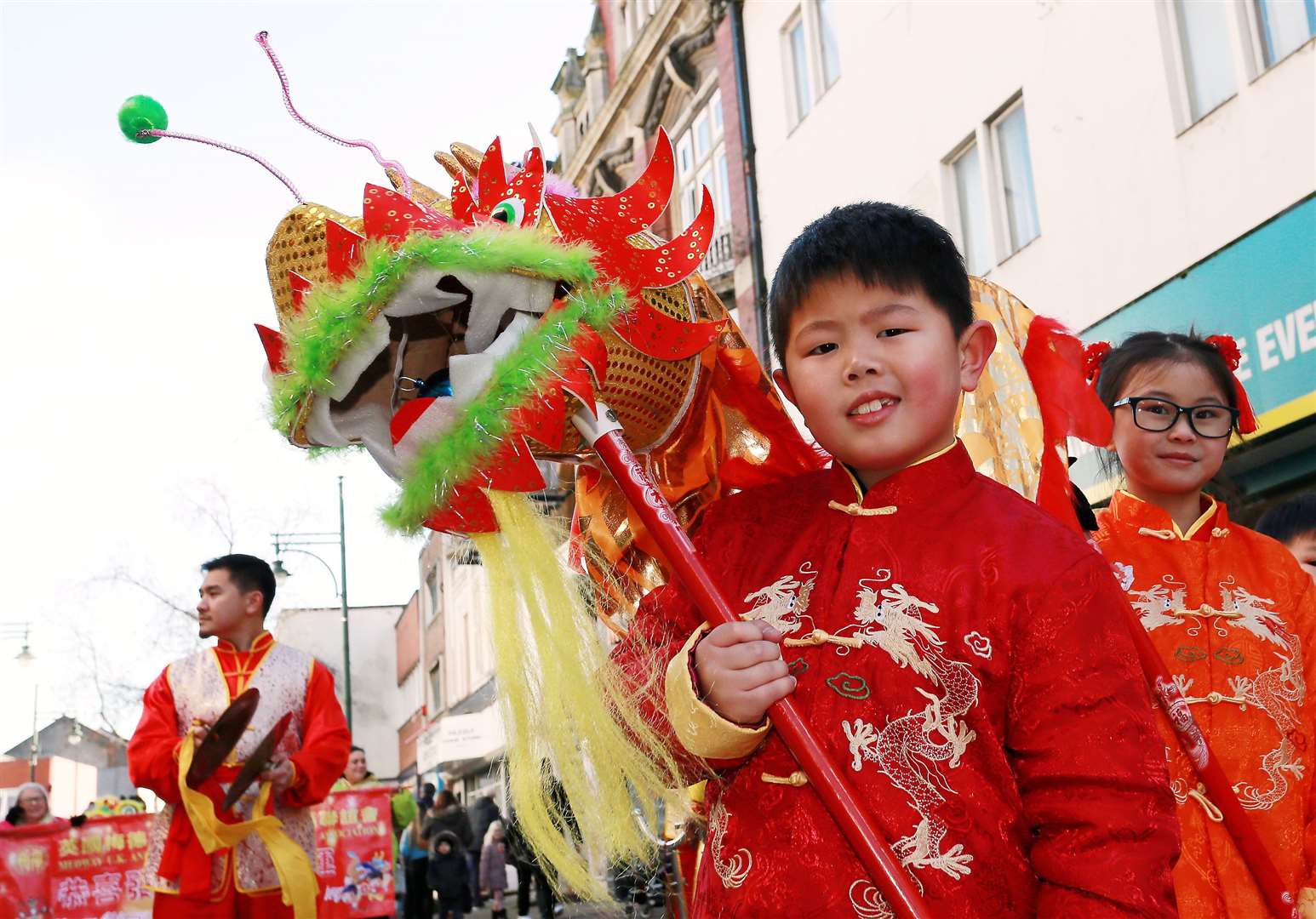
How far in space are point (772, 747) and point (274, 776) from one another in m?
3.10

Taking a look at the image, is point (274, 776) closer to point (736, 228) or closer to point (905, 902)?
point (905, 902)

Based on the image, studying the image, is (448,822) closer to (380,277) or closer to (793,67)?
(793,67)

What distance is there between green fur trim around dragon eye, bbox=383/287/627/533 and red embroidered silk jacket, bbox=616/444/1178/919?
0.39 metres

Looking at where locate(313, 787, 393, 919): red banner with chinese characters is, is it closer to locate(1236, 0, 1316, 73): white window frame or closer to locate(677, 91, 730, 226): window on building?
locate(1236, 0, 1316, 73): white window frame

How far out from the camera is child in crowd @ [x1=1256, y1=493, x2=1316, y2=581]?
3.68 meters

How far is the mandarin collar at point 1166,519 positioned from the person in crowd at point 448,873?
9448 mm

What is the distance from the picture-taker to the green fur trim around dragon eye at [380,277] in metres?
1.68

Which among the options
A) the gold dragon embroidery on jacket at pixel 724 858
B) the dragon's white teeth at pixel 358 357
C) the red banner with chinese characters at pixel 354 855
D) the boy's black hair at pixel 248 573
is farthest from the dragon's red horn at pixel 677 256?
the red banner with chinese characters at pixel 354 855

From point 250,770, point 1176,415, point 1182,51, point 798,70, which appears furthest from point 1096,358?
point 798,70

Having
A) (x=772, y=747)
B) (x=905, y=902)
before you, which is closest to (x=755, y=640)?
(x=772, y=747)

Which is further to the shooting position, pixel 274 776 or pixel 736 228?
pixel 736 228

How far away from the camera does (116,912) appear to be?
24.2ft

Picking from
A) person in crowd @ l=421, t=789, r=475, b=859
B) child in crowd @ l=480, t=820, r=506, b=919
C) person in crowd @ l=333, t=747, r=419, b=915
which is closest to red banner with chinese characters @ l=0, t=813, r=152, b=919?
person in crowd @ l=333, t=747, r=419, b=915

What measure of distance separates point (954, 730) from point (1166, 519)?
54.3 inches
